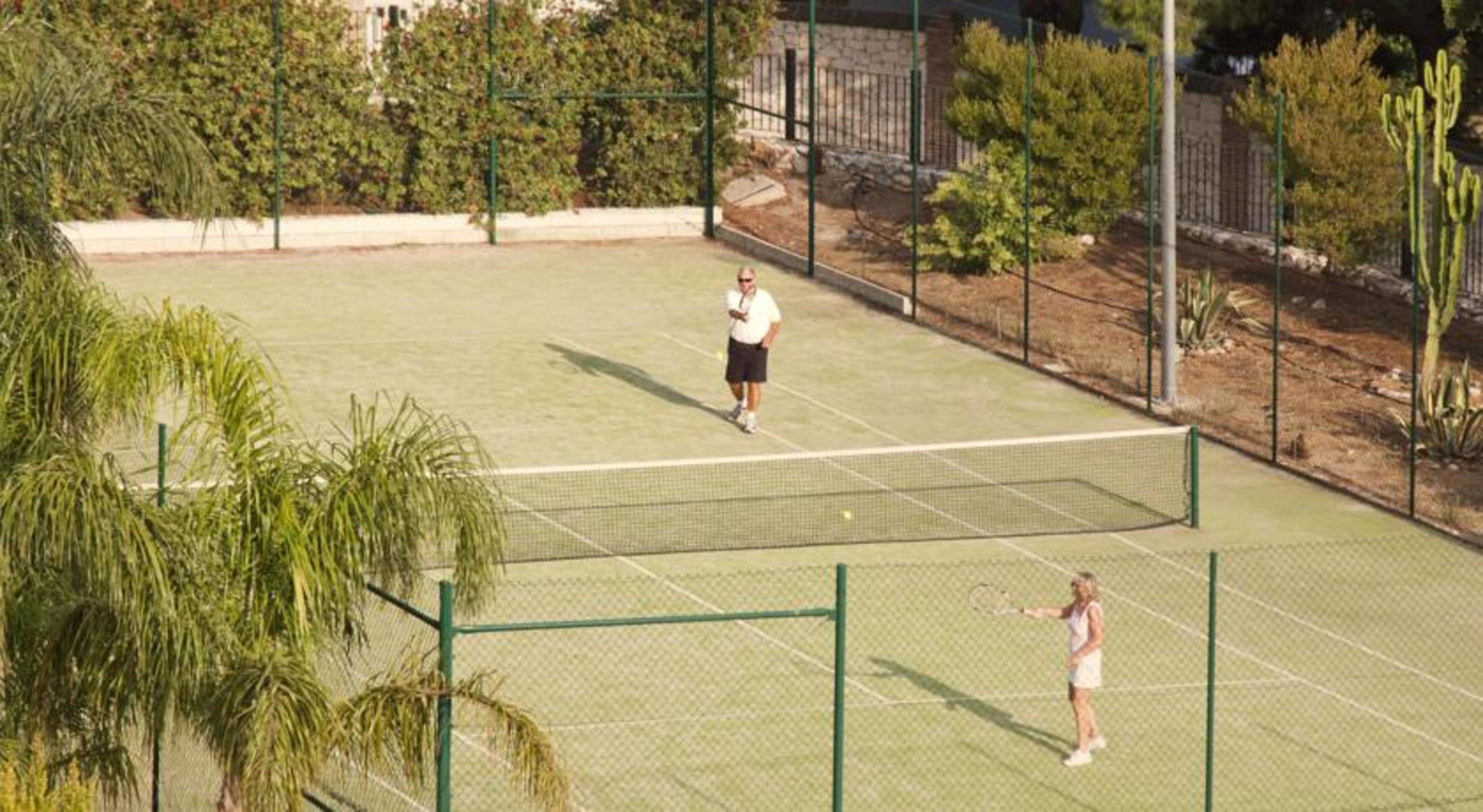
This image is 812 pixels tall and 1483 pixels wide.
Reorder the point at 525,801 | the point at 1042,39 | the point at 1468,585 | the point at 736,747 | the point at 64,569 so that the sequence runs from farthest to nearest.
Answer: the point at 1042,39 < the point at 1468,585 < the point at 736,747 < the point at 525,801 < the point at 64,569

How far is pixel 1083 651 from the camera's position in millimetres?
20500

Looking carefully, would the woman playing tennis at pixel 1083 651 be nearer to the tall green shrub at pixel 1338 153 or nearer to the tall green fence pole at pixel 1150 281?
the tall green fence pole at pixel 1150 281

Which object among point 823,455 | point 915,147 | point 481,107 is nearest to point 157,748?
point 823,455

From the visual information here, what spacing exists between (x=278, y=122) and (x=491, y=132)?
2.65m

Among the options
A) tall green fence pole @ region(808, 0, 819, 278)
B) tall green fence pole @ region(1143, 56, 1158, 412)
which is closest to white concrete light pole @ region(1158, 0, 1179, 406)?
tall green fence pole @ region(1143, 56, 1158, 412)

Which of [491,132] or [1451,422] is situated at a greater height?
[491,132]

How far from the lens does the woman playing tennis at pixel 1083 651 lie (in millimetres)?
20484

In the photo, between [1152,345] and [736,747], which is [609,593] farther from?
[1152,345]

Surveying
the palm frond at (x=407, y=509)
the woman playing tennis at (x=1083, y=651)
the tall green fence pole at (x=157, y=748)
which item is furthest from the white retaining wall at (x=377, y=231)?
the palm frond at (x=407, y=509)

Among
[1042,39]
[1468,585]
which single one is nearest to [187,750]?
[1468,585]

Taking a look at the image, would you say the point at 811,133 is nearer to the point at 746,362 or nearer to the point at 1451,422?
the point at 746,362

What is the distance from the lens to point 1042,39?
43.1m

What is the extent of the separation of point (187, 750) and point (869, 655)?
5383 millimetres

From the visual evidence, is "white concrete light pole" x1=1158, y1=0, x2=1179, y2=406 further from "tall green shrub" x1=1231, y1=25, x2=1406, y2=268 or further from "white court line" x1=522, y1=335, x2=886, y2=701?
"white court line" x1=522, y1=335, x2=886, y2=701
